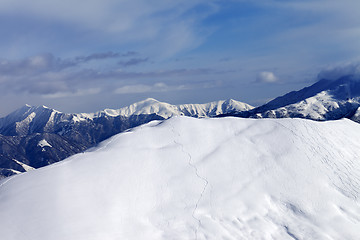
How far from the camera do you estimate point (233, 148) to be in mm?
46875

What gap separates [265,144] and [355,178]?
12307 millimetres

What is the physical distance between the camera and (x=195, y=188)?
39.8 metres

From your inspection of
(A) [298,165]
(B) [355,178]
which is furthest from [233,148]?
(B) [355,178]

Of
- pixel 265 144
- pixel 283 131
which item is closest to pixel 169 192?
pixel 265 144

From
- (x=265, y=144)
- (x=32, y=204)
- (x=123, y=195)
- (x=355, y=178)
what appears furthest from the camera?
(x=265, y=144)

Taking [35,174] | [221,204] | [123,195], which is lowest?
[221,204]

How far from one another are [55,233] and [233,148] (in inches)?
1014

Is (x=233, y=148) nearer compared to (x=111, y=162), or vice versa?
(x=111, y=162)

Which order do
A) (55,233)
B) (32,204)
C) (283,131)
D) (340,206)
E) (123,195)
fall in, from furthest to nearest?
1. (283,131)
2. (340,206)
3. (123,195)
4. (32,204)
5. (55,233)

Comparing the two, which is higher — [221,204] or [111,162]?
[111,162]

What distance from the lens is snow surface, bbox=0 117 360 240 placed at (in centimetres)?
3284

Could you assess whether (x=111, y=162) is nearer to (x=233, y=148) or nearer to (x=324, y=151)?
(x=233, y=148)

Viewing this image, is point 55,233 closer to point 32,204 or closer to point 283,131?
point 32,204

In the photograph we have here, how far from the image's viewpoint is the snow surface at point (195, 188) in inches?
1293
